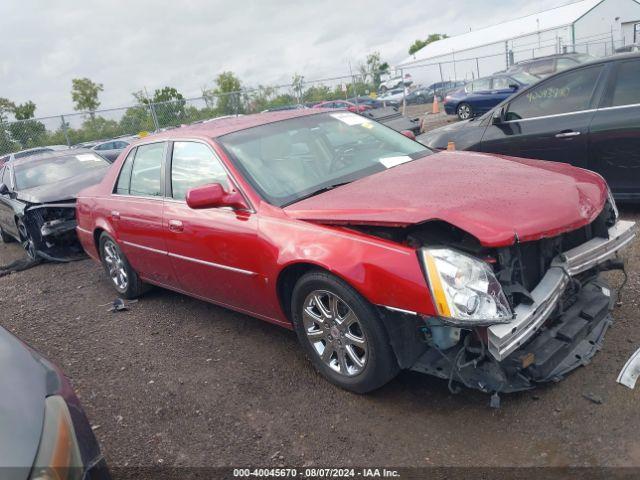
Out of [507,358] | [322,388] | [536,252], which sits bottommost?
[322,388]

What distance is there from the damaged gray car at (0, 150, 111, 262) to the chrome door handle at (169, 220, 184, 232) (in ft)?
12.0

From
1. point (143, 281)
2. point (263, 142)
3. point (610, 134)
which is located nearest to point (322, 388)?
point (263, 142)

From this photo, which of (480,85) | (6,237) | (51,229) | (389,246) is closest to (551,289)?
(389,246)

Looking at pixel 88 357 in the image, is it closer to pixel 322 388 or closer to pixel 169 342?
pixel 169 342

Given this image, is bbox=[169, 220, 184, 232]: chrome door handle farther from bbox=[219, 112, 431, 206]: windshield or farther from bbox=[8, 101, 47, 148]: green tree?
bbox=[8, 101, 47, 148]: green tree

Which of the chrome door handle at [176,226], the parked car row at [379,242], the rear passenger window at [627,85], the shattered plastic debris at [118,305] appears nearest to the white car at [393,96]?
the rear passenger window at [627,85]

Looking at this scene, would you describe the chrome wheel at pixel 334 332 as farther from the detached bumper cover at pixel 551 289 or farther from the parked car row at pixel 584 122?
the parked car row at pixel 584 122

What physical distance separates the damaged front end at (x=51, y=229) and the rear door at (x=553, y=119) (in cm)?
565

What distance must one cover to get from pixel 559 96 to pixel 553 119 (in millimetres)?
247

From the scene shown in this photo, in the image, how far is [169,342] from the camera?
4.36m

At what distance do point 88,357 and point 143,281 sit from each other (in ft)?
3.58

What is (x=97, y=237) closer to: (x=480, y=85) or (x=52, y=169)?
(x=52, y=169)

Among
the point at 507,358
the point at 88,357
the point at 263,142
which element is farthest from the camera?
the point at 88,357

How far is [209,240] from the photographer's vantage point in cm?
374
